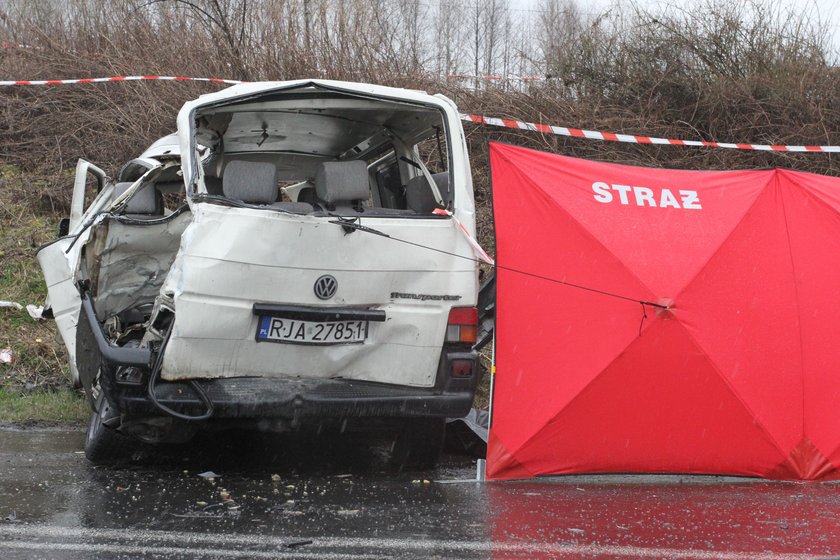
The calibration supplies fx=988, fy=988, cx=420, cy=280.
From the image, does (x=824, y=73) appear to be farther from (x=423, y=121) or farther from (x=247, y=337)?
(x=247, y=337)

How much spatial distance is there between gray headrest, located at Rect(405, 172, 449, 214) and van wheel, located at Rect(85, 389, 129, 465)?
2.15m

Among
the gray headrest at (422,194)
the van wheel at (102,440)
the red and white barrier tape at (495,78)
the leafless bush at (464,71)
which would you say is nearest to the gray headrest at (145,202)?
the van wheel at (102,440)

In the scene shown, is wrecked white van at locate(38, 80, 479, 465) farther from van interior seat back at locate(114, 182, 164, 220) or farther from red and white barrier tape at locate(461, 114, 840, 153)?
red and white barrier tape at locate(461, 114, 840, 153)

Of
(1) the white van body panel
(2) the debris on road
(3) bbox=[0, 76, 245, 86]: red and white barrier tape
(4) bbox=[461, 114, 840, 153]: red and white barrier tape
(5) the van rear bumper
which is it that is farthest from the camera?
(3) bbox=[0, 76, 245, 86]: red and white barrier tape

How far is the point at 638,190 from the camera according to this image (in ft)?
18.9

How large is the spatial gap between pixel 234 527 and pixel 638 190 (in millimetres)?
2988

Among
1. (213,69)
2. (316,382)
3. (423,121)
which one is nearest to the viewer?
(316,382)

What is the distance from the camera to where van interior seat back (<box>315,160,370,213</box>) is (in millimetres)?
5621

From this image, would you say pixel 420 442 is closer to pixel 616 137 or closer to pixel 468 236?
pixel 468 236

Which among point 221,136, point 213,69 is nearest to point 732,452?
point 221,136

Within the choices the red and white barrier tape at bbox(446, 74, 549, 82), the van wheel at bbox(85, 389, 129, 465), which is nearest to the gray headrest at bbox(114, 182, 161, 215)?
the van wheel at bbox(85, 389, 129, 465)

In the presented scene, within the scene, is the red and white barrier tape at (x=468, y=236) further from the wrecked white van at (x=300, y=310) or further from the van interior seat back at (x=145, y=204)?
the van interior seat back at (x=145, y=204)

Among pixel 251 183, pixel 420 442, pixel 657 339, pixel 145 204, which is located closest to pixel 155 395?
pixel 251 183

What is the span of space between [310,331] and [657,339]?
188 centimetres
